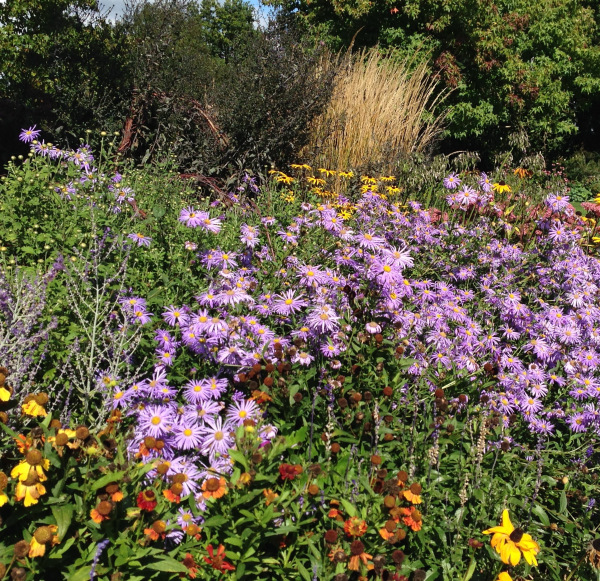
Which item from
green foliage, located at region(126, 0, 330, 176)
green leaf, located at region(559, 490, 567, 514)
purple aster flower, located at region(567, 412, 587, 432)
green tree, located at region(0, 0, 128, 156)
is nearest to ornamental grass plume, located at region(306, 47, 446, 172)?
green foliage, located at region(126, 0, 330, 176)

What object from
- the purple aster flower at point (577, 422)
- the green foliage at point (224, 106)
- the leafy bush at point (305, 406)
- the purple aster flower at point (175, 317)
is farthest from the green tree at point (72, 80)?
the purple aster flower at point (577, 422)

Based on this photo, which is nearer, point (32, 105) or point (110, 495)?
point (110, 495)

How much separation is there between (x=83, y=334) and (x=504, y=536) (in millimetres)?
1599

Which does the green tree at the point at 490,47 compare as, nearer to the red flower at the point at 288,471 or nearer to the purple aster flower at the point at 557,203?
the purple aster flower at the point at 557,203

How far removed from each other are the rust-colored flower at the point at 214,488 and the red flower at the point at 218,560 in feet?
0.44

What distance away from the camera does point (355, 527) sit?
1350 mm

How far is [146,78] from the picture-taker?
17.1ft

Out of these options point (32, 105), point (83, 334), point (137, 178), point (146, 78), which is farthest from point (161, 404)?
point (32, 105)

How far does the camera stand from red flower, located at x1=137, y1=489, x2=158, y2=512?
4.08ft

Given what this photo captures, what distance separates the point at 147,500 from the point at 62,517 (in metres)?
0.18

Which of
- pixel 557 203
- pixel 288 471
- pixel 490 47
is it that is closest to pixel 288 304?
pixel 288 471

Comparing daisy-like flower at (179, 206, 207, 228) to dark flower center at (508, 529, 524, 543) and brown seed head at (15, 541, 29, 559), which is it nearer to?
brown seed head at (15, 541, 29, 559)

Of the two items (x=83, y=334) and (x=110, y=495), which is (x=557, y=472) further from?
(x=83, y=334)

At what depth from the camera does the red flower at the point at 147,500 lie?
1.24 meters
